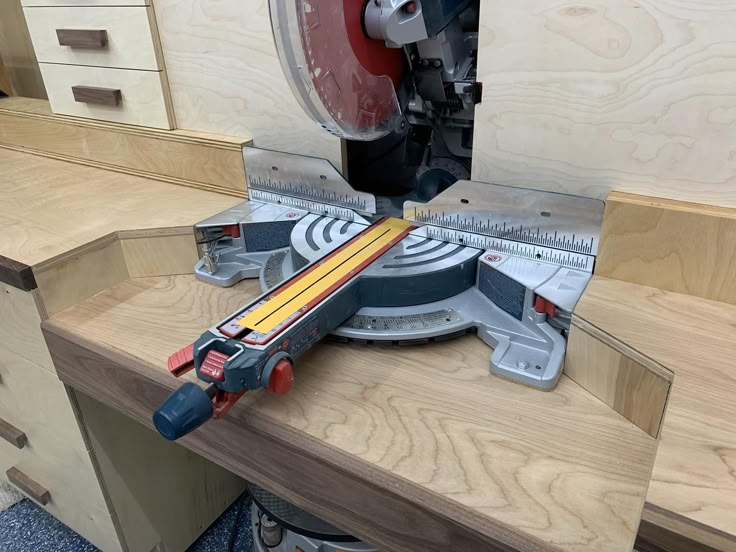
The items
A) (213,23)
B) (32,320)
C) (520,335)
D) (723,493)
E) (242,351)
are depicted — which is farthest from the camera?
(213,23)

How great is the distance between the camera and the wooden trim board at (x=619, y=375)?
544 millimetres

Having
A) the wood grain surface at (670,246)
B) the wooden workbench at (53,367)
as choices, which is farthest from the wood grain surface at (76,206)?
the wood grain surface at (670,246)

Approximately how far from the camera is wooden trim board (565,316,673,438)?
54 centimetres

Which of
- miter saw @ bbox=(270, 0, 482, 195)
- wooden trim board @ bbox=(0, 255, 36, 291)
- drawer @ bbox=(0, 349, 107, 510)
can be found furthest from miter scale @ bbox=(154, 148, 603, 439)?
drawer @ bbox=(0, 349, 107, 510)

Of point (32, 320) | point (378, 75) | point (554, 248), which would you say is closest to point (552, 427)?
point (554, 248)

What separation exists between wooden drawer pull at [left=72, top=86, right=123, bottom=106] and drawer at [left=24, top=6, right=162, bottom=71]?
5cm

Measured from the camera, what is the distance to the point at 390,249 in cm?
76

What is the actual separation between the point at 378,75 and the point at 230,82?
350 millimetres

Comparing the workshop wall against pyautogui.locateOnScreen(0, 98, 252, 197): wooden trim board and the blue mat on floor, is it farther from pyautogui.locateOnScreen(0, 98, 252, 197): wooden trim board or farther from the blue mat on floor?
the blue mat on floor

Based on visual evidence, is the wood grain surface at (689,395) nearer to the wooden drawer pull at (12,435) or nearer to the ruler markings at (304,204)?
the ruler markings at (304,204)

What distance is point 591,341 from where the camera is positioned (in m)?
0.60

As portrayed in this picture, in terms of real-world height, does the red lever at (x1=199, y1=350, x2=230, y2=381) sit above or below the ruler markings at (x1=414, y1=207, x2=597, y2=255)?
below

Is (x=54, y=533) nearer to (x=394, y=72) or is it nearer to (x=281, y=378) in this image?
(x=281, y=378)

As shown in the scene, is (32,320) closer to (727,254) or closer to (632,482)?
(632,482)
